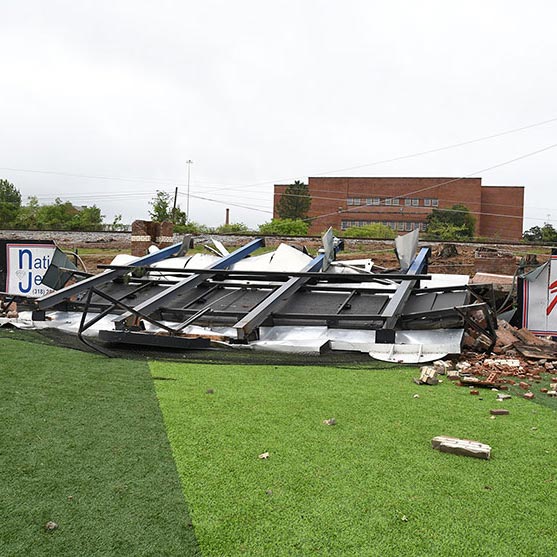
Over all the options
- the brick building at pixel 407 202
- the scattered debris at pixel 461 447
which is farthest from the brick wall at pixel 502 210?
the scattered debris at pixel 461 447

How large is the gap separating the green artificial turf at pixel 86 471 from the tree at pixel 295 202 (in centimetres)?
5183

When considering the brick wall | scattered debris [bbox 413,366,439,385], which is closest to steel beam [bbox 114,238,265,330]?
scattered debris [bbox 413,366,439,385]

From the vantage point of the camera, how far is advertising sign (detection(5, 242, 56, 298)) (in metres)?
7.95

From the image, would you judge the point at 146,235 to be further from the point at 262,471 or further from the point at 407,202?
the point at 407,202

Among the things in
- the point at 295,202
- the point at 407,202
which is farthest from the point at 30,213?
the point at 407,202

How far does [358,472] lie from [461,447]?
60cm

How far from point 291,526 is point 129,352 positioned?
11.7 ft

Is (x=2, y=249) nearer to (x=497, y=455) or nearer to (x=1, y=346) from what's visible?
(x=1, y=346)

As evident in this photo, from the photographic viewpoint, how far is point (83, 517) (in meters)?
2.00

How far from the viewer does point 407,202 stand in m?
55.9

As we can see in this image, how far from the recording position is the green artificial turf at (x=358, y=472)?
1936 mm

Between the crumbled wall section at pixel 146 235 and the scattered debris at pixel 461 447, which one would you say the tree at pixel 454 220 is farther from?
the scattered debris at pixel 461 447

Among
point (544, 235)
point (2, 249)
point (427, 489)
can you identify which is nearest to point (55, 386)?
point (427, 489)

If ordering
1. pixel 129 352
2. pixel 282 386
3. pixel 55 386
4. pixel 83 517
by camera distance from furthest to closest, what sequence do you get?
pixel 129 352
pixel 282 386
pixel 55 386
pixel 83 517
